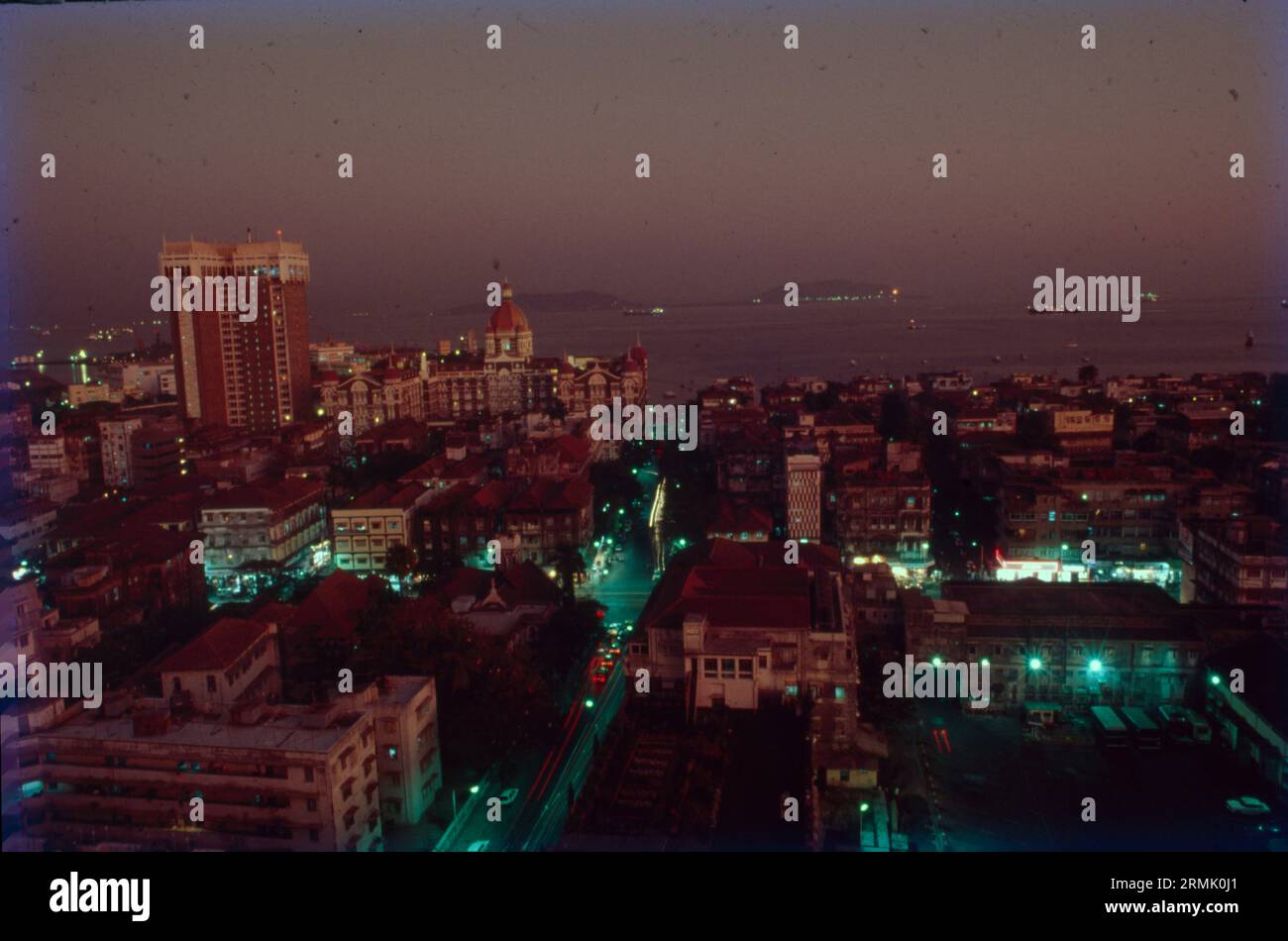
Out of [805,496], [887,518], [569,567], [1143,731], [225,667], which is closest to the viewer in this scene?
[225,667]

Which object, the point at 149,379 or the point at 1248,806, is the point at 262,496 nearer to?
the point at 1248,806

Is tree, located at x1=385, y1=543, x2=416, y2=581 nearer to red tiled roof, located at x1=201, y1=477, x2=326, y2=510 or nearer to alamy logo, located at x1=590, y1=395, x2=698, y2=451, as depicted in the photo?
red tiled roof, located at x1=201, y1=477, x2=326, y2=510

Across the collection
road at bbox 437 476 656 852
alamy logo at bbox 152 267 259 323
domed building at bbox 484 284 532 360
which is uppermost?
alamy logo at bbox 152 267 259 323

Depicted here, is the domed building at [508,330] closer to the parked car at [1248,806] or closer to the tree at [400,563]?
the tree at [400,563]

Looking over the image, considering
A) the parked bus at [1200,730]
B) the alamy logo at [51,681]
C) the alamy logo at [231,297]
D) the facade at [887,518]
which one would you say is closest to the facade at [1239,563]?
the parked bus at [1200,730]

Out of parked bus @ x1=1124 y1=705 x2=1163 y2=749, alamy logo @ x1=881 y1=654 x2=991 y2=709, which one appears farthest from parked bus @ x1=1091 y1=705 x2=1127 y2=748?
alamy logo @ x1=881 y1=654 x2=991 y2=709
